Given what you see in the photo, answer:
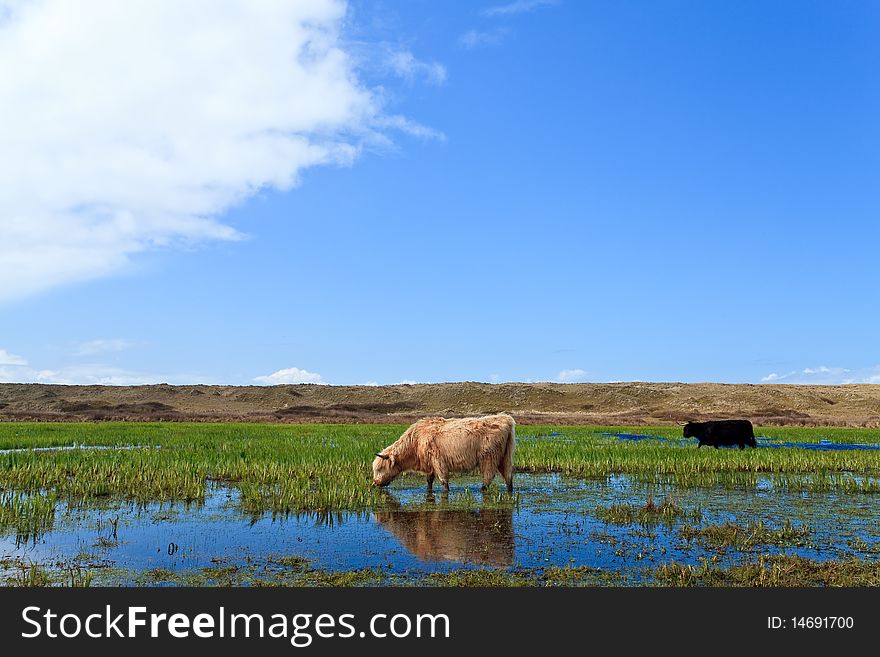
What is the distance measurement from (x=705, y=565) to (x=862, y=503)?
7336 mm

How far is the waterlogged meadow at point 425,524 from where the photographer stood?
7.09 metres

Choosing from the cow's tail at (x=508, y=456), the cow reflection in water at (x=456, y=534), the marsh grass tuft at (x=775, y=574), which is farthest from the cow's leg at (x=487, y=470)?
the marsh grass tuft at (x=775, y=574)

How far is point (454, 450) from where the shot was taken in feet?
43.6

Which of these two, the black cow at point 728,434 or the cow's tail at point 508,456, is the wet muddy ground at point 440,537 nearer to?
the cow's tail at point 508,456

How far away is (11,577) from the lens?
22.5 ft

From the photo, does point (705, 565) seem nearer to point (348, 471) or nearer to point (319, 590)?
point (319, 590)

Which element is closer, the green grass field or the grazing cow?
the green grass field

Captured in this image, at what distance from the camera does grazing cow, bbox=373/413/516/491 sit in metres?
13.1

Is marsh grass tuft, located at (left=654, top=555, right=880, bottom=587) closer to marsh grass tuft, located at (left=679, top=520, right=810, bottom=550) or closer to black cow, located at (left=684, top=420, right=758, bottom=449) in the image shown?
marsh grass tuft, located at (left=679, top=520, right=810, bottom=550)

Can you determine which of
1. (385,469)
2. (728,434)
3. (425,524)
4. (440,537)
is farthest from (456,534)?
(728,434)

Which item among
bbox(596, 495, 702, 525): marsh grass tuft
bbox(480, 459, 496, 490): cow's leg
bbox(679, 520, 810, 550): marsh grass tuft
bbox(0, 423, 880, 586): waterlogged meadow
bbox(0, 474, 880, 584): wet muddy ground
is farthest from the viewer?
bbox(480, 459, 496, 490): cow's leg

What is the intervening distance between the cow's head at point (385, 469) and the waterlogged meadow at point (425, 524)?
0.97 feet

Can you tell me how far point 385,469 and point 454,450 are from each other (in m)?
1.80

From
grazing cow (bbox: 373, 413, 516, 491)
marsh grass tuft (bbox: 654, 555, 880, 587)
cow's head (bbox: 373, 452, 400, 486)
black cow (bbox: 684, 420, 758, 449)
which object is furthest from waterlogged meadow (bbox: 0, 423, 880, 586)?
black cow (bbox: 684, 420, 758, 449)
